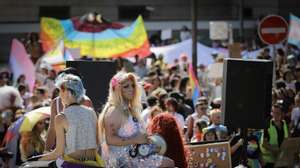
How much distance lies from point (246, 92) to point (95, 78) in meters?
1.66

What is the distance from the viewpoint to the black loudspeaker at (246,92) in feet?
30.7

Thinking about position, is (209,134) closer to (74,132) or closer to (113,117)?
(113,117)

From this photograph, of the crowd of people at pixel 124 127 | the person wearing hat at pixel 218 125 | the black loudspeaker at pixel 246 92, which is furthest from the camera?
the person wearing hat at pixel 218 125

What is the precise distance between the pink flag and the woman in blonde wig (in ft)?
34.2

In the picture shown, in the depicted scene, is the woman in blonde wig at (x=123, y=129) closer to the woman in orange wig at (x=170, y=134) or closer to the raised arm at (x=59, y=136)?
the woman in orange wig at (x=170, y=134)

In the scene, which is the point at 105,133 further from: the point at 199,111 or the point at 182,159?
the point at 199,111

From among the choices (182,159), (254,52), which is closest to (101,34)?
(254,52)

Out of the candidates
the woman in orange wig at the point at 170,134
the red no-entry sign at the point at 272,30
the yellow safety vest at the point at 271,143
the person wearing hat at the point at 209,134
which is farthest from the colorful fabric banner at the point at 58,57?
the woman in orange wig at the point at 170,134

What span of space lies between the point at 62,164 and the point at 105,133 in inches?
17.9

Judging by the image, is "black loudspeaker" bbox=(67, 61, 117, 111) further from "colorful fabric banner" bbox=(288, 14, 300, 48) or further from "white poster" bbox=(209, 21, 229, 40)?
"white poster" bbox=(209, 21, 229, 40)

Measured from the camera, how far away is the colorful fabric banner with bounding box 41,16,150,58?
22.4 meters

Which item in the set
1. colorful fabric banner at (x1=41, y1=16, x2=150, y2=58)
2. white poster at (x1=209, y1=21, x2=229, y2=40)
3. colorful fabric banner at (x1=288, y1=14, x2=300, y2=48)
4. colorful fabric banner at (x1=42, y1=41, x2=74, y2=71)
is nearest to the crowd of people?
colorful fabric banner at (x1=42, y1=41, x2=74, y2=71)

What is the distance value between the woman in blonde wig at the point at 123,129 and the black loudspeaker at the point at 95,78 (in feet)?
6.11

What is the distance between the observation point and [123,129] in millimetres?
7527
